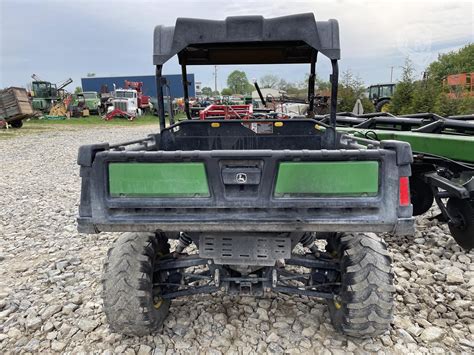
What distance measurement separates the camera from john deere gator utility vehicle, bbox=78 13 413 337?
7.32ft

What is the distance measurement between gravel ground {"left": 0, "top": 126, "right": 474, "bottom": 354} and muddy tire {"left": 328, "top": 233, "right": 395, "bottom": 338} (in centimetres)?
22

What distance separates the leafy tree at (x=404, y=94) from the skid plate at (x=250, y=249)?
46.4 ft

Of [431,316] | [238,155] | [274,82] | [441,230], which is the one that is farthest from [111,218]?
[441,230]

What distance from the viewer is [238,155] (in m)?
2.23

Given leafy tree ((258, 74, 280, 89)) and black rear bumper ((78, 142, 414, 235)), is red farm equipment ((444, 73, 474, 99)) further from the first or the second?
black rear bumper ((78, 142, 414, 235))

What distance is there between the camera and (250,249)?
2520 millimetres

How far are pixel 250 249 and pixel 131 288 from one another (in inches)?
34.7

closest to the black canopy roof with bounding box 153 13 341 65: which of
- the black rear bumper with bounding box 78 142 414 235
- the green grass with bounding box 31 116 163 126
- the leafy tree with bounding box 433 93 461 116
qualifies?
the black rear bumper with bounding box 78 142 414 235

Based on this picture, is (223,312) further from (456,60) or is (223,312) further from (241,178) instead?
(456,60)

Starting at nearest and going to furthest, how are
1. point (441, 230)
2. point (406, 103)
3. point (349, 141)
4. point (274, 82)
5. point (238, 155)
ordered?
1. point (238, 155)
2. point (349, 141)
3. point (441, 230)
4. point (274, 82)
5. point (406, 103)

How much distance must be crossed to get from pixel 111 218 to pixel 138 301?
2.30ft

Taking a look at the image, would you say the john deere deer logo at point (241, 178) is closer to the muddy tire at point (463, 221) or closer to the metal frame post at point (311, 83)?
the metal frame post at point (311, 83)

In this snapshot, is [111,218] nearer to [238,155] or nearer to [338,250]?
[238,155]

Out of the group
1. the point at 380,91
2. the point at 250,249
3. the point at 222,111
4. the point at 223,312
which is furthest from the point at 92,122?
the point at 250,249
